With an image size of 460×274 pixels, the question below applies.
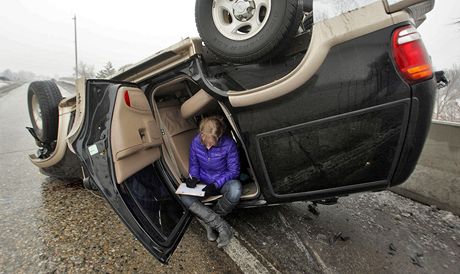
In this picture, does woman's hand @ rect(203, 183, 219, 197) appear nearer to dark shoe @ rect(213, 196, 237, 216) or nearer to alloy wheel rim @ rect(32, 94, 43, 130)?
dark shoe @ rect(213, 196, 237, 216)

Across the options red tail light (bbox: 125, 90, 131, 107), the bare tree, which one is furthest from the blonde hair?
the bare tree

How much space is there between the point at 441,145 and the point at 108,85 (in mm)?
3199

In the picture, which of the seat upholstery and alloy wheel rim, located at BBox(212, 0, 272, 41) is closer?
alloy wheel rim, located at BBox(212, 0, 272, 41)

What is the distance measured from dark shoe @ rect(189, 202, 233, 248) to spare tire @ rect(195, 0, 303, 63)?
1.18 metres

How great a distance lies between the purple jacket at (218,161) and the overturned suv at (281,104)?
0.75ft

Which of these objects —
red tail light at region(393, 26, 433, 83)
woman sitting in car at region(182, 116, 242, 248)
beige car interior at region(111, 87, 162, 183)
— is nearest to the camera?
red tail light at region(393, 26, 433, 83)

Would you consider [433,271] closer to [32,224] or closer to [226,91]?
[226,91]

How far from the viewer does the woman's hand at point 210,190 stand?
7.38 ft

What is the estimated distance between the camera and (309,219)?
270 cm

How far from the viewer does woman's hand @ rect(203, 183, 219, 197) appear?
2250 millimetres

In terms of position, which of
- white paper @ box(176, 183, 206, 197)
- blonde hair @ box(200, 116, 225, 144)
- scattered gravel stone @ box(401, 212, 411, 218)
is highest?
blonde hair @ box(200, 116, 225, 144)

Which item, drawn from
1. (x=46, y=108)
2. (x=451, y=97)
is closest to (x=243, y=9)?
(x=46, y=108)

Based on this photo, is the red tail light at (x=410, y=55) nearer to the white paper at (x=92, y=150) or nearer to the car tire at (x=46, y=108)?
the white paper at (x=92, y=150)

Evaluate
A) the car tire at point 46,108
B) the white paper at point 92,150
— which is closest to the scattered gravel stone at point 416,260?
the white paper at point 92,150
